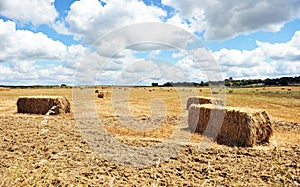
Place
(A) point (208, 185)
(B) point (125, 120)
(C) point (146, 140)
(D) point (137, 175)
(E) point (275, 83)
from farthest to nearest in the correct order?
(E) point (275, 83) → (B) point (125, 120) → (C) point (146, 140) → (D) point (137, 175) → (A) point (208, 185)

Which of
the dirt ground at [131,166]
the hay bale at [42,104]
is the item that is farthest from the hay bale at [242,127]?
the hay bale at [42,104]

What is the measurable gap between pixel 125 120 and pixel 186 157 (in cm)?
820

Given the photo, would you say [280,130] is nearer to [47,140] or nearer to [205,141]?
[205,141]

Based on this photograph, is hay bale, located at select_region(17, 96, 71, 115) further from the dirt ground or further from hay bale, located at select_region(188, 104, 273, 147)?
hay bale, located at select_region(188, 104, 273, 147)

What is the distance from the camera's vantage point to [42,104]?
19109mm

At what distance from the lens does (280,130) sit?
44.7 feet

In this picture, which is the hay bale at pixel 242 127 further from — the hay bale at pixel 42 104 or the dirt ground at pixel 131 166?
the hay bale at pixel 42 104

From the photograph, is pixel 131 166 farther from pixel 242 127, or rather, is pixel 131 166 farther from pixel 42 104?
pixel 42 104

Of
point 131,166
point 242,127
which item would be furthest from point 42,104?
point 131,166

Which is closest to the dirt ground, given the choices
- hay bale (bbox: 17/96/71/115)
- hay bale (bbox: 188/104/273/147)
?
hay bale (bbox: 188/104/273/147)

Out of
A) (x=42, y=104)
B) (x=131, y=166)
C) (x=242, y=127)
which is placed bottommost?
(x=131, y=166)

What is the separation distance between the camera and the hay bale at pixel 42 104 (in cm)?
1874

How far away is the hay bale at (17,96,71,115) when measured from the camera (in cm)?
1874

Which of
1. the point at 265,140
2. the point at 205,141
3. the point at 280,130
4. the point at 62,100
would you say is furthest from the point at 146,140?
the point at 62,100
